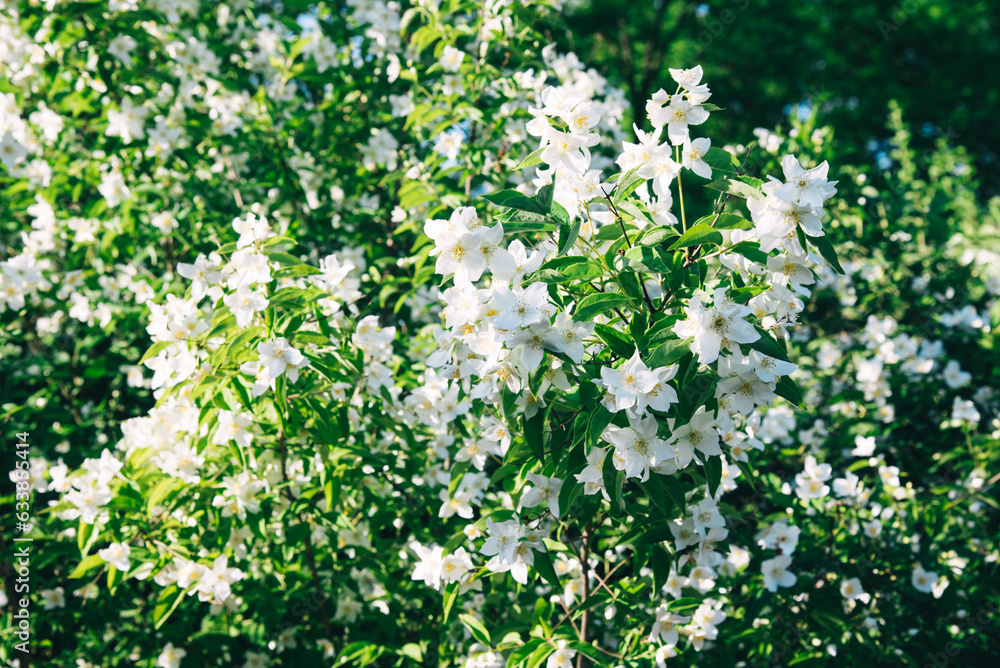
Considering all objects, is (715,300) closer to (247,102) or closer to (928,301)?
(247,102)

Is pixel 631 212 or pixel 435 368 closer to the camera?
pixel 631 212

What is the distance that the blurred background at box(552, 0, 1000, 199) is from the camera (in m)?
13.1

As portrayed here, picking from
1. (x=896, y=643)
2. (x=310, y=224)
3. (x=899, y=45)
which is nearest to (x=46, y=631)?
(x=310, y=224)

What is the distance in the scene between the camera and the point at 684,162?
4.63 ft

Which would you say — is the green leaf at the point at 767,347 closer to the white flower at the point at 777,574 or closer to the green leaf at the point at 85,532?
the white flower at the point at 777,574

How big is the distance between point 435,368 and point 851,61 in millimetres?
15967

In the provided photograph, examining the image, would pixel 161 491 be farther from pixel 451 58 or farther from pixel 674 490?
pixel 451 58

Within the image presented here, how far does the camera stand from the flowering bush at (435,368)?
4.50 ft

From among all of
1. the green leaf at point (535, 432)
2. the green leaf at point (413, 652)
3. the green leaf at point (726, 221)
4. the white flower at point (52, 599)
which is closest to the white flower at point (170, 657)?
the white flower at point (52, 599)

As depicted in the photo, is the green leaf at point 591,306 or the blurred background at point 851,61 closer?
the green leaf at point 591,306

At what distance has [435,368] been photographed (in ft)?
6.63

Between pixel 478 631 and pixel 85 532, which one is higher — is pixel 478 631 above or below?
below

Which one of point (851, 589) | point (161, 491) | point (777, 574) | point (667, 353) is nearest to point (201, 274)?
point (161, 491)

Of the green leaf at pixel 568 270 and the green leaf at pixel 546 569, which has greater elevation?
the green leaf at pixel 568 270
